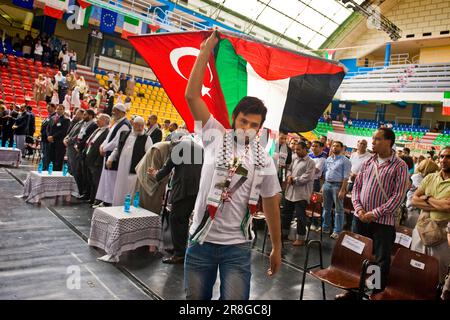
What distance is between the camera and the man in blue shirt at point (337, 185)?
5715 mm

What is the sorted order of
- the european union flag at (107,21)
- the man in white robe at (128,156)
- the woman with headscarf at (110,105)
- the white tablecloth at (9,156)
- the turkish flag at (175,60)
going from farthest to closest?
the european union flag at (107,21) < the woman with headscarf at (110,105) < the white tablecloth at (9,156) < the man in white robe at (128,156) < the turkish flag at (175,60)

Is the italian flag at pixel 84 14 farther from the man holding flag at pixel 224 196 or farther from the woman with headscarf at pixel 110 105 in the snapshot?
the man holding flag at pixel 224 196

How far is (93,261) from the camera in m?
3.47

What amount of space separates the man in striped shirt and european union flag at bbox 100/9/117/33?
13.1 meters

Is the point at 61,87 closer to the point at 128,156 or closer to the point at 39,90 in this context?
the point at 39,90

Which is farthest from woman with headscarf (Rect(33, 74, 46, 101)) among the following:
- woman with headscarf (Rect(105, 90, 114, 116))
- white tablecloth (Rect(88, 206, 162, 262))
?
white tablecloth (Rect(88, 206, 162, 262))

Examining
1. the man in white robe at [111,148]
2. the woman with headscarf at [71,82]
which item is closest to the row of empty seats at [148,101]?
the woman with headscarf at [71,82]

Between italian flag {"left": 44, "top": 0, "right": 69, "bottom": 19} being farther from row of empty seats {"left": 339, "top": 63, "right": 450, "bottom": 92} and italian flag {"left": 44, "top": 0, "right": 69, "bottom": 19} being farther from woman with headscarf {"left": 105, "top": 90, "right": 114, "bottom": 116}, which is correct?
row of empty seats {"left": 339, "top": 63, "right": 450, "bottom": 92}

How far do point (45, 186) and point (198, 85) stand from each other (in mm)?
4700

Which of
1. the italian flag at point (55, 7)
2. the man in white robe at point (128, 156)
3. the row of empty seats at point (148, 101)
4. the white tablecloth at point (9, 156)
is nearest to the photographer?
the man in white robe at point (128, 156)

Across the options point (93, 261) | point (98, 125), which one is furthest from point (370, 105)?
point (93, 261)

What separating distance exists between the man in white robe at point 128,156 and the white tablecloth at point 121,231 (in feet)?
4.19

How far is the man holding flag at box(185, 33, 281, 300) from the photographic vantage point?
168 cm

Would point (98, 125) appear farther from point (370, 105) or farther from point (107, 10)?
point (370, 105)
